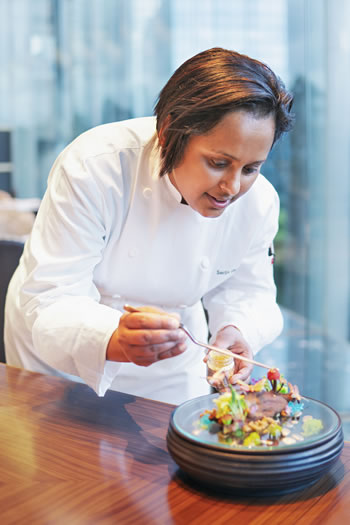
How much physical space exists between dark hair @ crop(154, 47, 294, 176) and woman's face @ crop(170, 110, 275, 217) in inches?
0.6

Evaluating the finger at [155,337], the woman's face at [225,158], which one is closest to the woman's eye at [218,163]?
the woman's face at [225,158]

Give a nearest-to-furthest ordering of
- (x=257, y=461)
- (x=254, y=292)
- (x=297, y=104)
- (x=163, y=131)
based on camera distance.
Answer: (x=257, y=461)
(x=163, y=131)
(x=254, y=292)
(x=297, y=104)

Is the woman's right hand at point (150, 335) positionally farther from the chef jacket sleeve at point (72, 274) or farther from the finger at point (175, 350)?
the chef jacket sleeve at point (72, 274)

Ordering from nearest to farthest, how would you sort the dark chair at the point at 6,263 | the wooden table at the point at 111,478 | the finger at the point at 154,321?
the wooden table at the point at 111,478
the finger at the point at 154,321
the dark chair at the point at 6,263

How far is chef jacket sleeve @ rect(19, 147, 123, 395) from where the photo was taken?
1203 millimetres

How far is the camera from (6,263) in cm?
206

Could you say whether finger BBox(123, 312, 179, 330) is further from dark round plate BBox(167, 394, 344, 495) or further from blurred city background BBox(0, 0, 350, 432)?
blurred city background BBox(0, 0, 350, 432)

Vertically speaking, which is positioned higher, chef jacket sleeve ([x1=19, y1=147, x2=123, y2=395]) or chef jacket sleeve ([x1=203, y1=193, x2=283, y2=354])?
chef jacket sleeve ([x1=19, y1=147, x2=123, y2=395])

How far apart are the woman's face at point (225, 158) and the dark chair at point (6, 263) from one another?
3.04ft

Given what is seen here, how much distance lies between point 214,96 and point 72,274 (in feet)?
1.47

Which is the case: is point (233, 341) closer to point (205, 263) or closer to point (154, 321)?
point (205, 263)

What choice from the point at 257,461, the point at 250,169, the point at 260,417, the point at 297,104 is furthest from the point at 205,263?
the point at 297,104

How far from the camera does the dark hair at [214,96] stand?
3.87 feet

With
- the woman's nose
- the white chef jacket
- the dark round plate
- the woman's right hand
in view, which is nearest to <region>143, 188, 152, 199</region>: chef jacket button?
the white chef jacket
